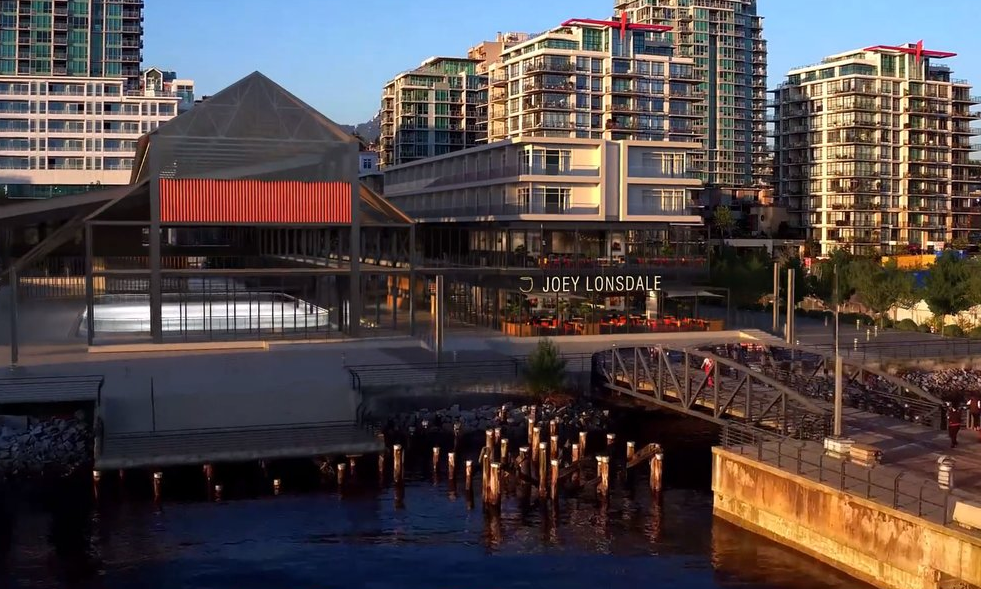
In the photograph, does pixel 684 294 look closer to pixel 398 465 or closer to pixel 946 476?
pixel 398 465

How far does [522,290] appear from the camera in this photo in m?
64.9

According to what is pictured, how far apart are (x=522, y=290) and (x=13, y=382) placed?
30.0 metres

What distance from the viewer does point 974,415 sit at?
40750 mm

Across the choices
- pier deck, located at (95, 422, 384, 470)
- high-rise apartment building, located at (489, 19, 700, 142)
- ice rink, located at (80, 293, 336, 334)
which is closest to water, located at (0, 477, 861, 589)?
pier deck, located at (95, 422, 384, 470)

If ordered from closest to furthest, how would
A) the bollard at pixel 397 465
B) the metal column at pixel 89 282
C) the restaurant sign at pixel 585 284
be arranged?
1. the bollard at pixel 397 465
2. the metal column at pixel 89 282
3. the restaurant sign at pixel 585 284

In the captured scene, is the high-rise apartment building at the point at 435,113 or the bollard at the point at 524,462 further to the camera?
the high-rise apartment building at the point at 435,113

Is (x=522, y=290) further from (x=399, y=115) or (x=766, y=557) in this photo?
(x=399, y=115)

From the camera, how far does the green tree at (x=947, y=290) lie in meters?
71.7

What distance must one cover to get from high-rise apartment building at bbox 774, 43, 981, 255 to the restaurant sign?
7859 cm

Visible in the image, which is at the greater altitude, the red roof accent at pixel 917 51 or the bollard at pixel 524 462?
the red roof accent at pixel 917 51

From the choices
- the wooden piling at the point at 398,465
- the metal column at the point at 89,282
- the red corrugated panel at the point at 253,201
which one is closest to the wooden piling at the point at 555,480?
the wooden piling at the point at 398,465

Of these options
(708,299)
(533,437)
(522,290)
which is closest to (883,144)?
(708,299)

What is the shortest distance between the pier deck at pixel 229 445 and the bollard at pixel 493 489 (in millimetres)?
5989

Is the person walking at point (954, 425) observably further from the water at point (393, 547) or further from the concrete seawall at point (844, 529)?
the water at point (393, 547)
